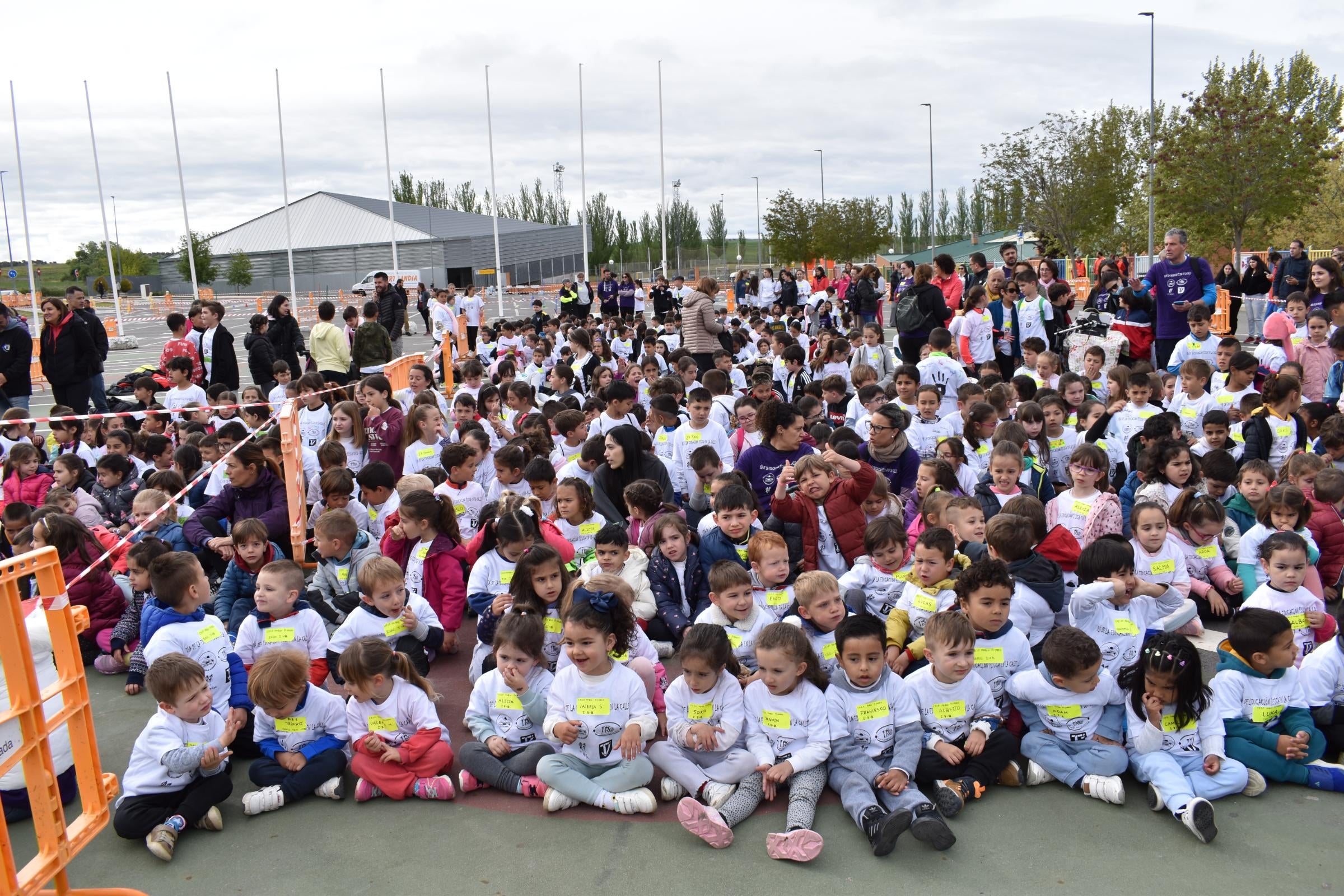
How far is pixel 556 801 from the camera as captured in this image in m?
4.32

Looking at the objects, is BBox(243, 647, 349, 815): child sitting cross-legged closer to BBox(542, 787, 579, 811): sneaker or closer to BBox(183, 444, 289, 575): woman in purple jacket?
BBox(542, 787, 579, 811): sneaker

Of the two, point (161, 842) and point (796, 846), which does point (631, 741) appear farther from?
point (161, 842)

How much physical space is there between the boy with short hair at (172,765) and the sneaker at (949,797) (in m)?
3.09

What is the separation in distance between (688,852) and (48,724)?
7.79 feet

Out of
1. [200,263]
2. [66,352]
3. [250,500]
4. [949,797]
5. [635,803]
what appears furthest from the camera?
[200,263]

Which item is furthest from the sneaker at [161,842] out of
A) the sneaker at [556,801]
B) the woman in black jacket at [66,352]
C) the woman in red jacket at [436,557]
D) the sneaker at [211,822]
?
the woman in black jacket at [66,352]

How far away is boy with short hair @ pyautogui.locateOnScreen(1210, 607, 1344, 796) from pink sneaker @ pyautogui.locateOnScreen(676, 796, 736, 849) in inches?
84.7

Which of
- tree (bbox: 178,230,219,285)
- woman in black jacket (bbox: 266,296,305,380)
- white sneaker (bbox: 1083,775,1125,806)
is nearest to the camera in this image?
white sneaker (bbox: 1083,775,1125,806)

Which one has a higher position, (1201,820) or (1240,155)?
(1240,155)

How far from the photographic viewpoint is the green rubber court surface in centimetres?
374

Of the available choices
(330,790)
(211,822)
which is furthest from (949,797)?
(211,822)

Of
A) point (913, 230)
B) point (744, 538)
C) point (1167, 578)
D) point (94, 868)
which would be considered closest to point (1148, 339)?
point (1167, 578)

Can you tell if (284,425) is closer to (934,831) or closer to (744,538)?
(744,538)

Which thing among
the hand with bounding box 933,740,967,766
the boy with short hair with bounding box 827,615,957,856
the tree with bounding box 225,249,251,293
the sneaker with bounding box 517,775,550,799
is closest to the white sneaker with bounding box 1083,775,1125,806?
the hand with bounding box 933,740,967,766
